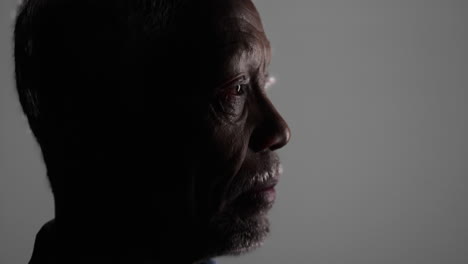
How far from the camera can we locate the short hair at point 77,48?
974 millimetres

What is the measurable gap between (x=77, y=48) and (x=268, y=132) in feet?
1.27

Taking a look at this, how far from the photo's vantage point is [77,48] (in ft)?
3.34

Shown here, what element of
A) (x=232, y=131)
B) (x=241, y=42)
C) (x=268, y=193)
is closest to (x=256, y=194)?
(x=268, y=193)

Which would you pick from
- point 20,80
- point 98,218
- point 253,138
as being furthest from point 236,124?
point 20,80

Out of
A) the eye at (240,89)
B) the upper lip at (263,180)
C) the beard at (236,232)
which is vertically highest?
the eye at (240,89)

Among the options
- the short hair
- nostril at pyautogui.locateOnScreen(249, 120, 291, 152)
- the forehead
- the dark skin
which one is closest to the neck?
→ the dark skin

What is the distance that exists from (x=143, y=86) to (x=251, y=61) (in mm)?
203

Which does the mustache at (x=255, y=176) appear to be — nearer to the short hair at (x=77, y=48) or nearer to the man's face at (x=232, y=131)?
the man's face at (x=232, y=131)

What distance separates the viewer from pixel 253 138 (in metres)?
1.06

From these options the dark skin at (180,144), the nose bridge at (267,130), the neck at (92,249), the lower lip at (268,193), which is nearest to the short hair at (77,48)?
the dark skin at (180,144)

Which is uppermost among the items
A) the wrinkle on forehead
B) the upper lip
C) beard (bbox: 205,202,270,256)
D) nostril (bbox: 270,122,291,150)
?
the wrinkle on forehead

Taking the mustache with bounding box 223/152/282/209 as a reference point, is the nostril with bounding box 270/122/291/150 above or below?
above

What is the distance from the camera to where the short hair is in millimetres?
974

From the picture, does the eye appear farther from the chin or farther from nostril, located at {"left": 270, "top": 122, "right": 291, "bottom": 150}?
the chin
